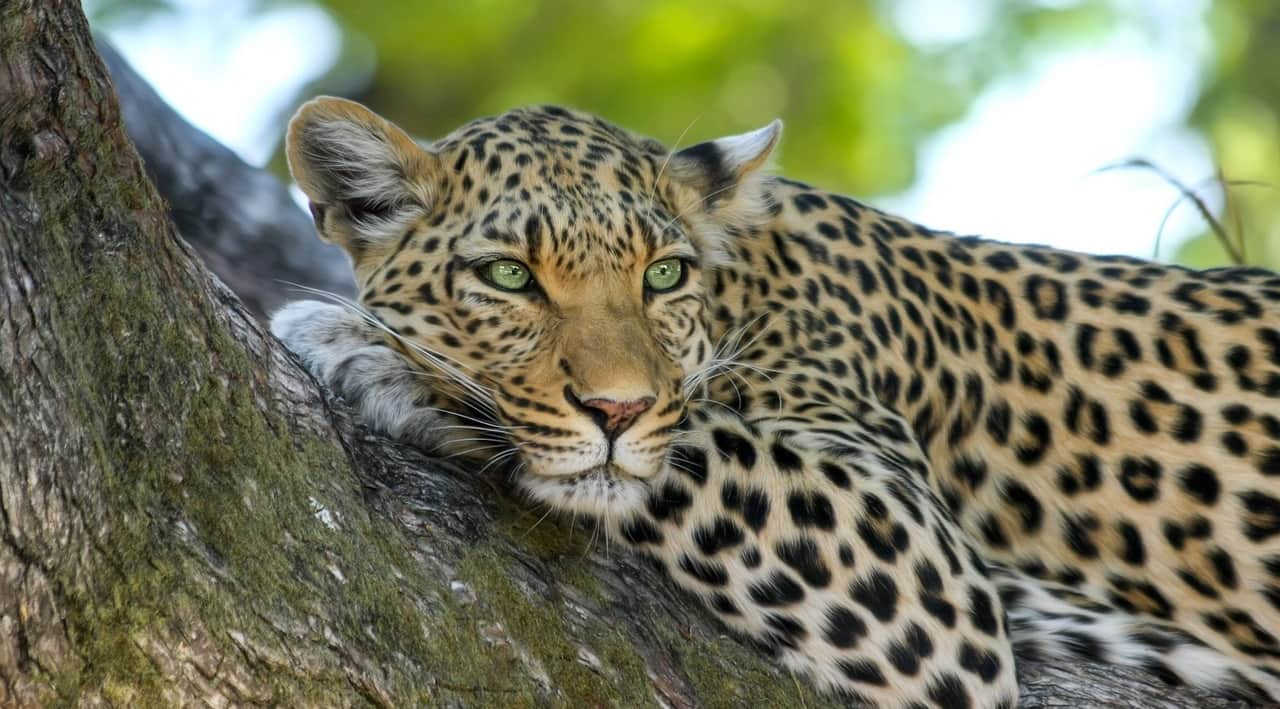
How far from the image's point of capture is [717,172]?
546 centimetres

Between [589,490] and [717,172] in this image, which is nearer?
[589,490]

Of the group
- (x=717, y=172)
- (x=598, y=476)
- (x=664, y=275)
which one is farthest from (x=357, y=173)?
(x=598, y=476)

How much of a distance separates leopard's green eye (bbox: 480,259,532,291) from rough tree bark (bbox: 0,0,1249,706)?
802 millimetres

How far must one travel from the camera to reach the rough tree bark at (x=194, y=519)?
310 centimetres

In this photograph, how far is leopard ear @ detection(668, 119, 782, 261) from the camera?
545 cm

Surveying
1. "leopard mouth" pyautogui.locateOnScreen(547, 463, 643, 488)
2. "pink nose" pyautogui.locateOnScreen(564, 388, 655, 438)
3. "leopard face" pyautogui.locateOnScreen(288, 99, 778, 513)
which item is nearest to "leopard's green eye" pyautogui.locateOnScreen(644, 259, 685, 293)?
"leopard face" pyautogui.locateOnScreen(288, 99, 778, 513)

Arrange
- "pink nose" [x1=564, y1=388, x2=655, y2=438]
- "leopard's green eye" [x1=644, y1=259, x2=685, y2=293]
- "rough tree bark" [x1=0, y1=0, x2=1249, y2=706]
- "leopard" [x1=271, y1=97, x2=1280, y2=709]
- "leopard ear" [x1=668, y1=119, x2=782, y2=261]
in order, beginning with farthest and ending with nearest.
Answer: "leopard ear" [x1=668, y1=119, x2=782, y2=261]
"leopard's green eye" [x1=644, y1=259, x2=685, y2=293]
"leopard" [x1=271, y1=97, x2=1280, y2=709]
"pink nose" [x1=564, y1=388, x2=655, y2=438]
"rough tree bark" [x1=0, y1=0, x2=1249, y2=706]

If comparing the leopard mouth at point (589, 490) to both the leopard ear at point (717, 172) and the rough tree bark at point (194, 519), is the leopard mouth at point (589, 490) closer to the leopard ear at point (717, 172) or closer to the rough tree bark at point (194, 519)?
the rough tree bark at point (194, 519)

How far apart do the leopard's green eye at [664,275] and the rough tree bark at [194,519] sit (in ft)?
3.67

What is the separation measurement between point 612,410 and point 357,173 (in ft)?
4.44

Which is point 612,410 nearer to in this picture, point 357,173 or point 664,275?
point 664,275

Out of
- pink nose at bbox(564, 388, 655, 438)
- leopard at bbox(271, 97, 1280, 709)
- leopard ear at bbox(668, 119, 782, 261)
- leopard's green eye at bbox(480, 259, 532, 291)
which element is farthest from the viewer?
leopard ear at bbox(668, 119, 782, 261)

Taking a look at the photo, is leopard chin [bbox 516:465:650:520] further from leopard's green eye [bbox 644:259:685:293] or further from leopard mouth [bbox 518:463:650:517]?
leopard's green eye [bbox 644:259:685:293]

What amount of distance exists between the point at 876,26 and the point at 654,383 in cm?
955
